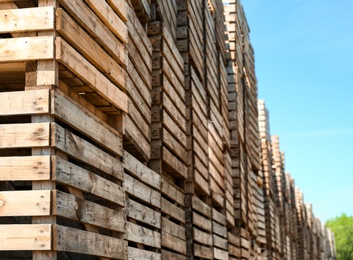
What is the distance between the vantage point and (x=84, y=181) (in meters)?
4.68

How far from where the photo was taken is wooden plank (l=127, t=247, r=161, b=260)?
5863mm

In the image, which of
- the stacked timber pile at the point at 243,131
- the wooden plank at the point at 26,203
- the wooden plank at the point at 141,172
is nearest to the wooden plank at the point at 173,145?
the wooden plank at the point at 141,172

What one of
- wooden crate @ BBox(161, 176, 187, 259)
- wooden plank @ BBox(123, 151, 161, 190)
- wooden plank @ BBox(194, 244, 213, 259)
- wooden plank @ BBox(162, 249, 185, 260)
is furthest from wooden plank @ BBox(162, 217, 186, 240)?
wooden plank @ BBox(194, 244, 213, 259)

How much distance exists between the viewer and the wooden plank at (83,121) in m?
4.33

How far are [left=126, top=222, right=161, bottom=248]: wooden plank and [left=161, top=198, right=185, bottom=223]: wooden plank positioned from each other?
53cm

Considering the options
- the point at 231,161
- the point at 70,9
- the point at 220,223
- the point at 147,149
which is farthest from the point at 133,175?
the point at 231,161

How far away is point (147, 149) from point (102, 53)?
1.93m

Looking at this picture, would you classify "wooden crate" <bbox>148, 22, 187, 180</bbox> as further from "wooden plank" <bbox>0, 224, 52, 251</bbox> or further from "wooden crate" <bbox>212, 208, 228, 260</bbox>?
"wooden plank" <bbox>0, 224, 52, 251</bbox>

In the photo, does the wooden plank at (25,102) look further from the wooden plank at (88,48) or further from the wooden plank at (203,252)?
the wooden plank at (203,252)

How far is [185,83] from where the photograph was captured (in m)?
9.35

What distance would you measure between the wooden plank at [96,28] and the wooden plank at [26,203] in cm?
133

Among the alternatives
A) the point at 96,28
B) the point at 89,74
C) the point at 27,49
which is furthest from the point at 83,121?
the point at 96,28

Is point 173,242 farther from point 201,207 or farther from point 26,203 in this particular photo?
point 26,203

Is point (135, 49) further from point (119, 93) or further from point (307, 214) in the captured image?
point (307, 214)
